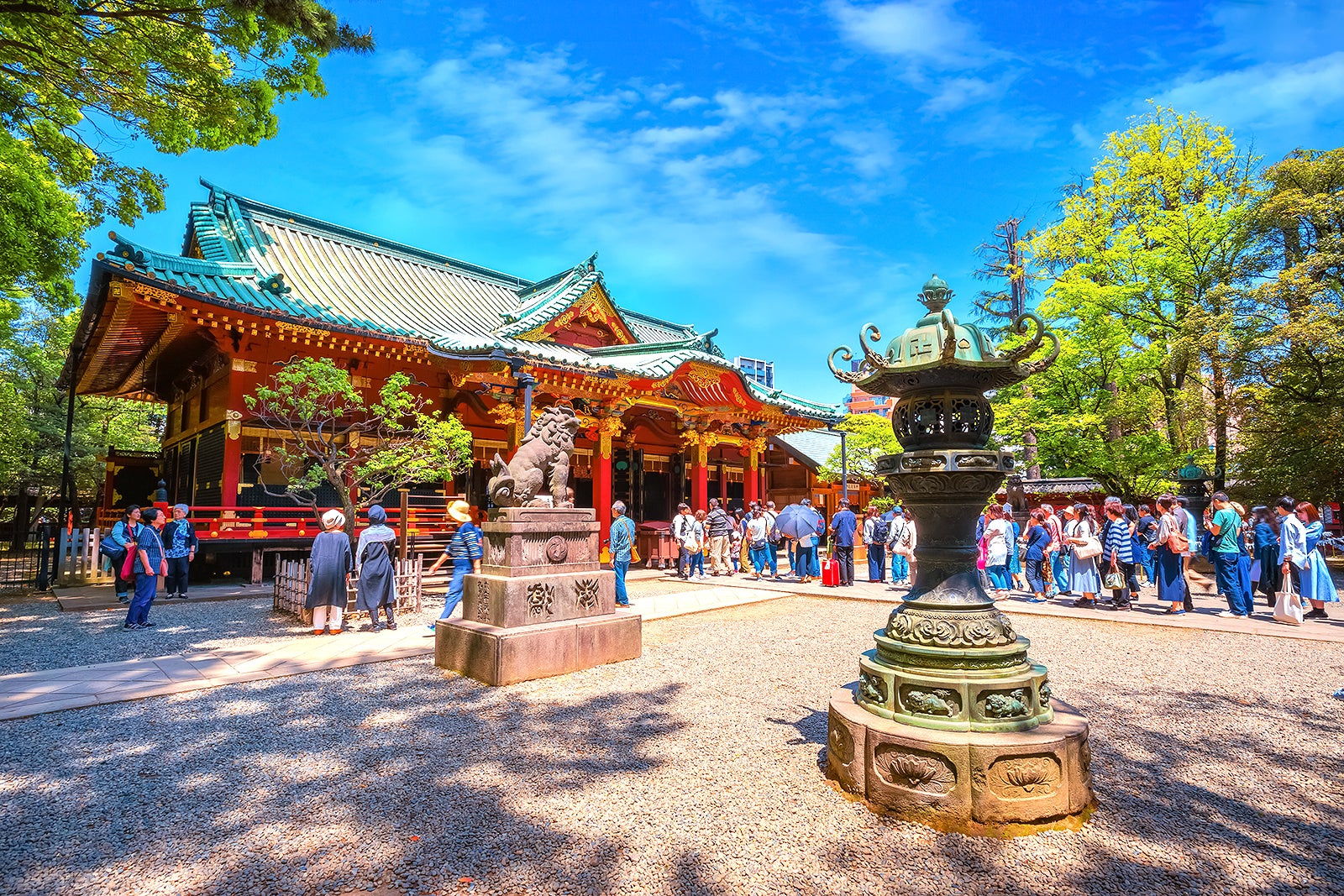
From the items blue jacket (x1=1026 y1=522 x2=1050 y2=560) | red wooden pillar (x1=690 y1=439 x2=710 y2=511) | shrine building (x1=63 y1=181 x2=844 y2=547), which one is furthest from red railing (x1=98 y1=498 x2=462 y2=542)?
blue jacket (x1=1026 y1=522 x2=1050 y2=560)

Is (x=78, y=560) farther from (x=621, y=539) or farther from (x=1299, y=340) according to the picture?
(x=1299, y=340)

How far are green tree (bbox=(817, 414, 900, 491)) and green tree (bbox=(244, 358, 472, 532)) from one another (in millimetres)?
13818

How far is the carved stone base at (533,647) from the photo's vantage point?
18.9 feet

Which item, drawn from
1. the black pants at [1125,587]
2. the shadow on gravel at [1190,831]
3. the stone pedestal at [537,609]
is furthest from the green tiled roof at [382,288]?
the shadow on gravel at [1190,831]

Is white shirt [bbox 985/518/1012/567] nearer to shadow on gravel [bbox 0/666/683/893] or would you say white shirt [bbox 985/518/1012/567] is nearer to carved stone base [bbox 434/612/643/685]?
carved stone base [bbox 434/612/643/685]

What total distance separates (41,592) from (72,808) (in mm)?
11869

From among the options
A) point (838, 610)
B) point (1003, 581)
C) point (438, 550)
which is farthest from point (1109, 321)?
point (438, 550)

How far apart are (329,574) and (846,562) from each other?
31.4 feet

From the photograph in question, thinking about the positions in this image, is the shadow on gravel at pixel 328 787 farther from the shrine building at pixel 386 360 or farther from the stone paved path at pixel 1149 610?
the stone paved path at pixel 1149 610

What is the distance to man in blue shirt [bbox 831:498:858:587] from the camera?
12845 millimetres

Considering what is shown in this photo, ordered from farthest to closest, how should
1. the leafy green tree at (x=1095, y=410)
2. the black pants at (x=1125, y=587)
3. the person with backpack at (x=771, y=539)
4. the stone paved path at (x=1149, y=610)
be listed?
the leafy green tree at (x=1095, y=410)
the person with backpack at (x=771, y=539)
the black pants at (x=1125, y=587)
the stone paved path at (x=1149, y=610)

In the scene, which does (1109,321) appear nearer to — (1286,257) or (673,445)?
(1286,257)

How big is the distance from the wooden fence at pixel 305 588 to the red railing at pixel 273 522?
1.93m

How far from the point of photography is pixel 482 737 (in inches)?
175
